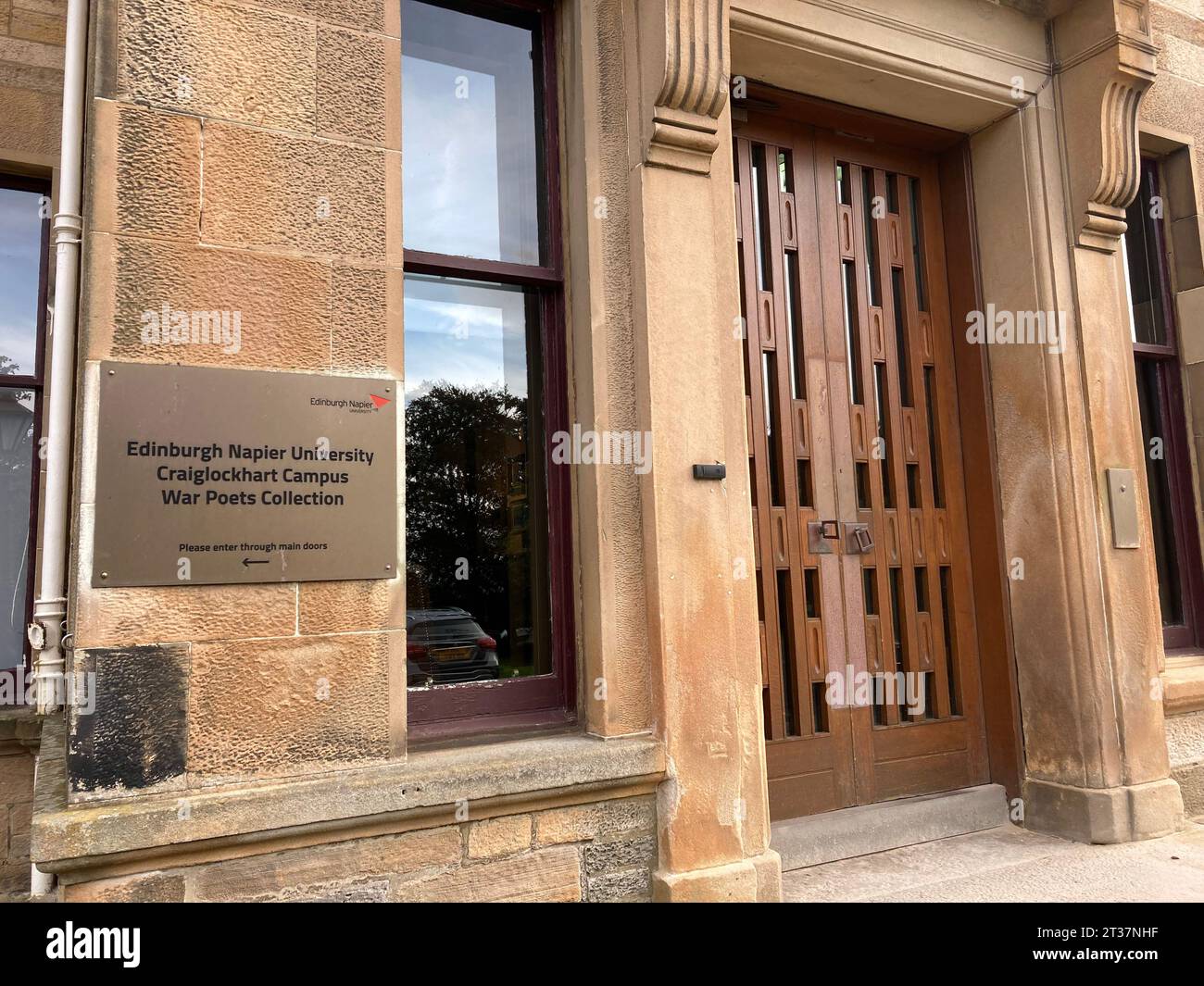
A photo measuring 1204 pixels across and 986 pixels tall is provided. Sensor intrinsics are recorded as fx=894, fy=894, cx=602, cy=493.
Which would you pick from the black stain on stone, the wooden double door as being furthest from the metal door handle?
the black stain on stone

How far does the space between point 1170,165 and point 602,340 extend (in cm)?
444

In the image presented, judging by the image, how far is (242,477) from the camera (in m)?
2.74

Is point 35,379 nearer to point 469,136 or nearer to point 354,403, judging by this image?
point 354,403

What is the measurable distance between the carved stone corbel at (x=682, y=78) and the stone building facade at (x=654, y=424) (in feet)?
0.06

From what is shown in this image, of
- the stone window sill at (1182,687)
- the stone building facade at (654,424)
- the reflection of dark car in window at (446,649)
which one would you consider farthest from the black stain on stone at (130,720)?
the stone window sill at (1182,687)

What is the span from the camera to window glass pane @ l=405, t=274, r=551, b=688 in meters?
3.26

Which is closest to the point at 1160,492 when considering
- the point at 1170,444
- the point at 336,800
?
the point at 1170,444

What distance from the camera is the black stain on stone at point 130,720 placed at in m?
2.47

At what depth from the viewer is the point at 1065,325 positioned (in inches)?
179

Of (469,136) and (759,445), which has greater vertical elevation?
(469,136)

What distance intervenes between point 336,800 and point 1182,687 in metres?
4.33

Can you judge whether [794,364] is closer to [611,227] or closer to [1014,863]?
[611,227]

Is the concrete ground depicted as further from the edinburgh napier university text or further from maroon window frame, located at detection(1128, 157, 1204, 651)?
the edinburgh napier university text
